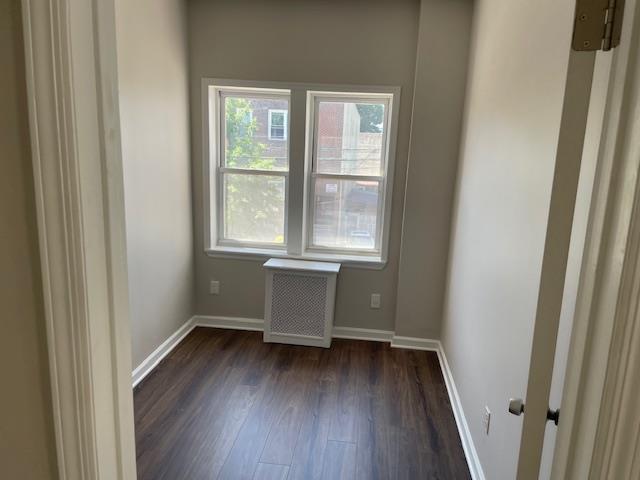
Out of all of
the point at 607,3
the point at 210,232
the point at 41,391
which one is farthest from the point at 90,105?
the point at 210,232

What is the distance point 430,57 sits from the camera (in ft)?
10.2

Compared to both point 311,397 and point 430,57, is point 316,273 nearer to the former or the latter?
point 311,397

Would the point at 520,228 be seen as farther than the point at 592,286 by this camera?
Yes

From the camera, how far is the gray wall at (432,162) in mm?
3053

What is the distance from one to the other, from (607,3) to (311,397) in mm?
2540

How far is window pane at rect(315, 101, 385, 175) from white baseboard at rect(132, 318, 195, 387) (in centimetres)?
173

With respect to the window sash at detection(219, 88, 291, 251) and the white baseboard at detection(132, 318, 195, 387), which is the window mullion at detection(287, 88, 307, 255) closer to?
the window sash at detection(219, 88, 291, 251)

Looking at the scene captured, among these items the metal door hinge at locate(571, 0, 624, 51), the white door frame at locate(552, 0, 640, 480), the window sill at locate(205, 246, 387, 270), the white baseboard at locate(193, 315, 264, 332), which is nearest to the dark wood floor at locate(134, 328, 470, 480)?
→ the white baseboard at locate(193, 315, 264, 332)

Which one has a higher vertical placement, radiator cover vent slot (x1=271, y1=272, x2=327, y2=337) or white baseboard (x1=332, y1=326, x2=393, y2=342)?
radiator cover vent slot (x1=271, y1=272, x2=327, y2=337)

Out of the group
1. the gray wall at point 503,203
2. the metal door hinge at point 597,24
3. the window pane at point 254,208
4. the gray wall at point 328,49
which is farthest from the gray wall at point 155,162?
the metal door hinge at point 597,24

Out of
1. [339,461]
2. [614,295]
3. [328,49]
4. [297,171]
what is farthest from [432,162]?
[614,295]

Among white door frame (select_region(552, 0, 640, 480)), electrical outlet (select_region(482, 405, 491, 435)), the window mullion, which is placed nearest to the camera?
white door frame (select_region(552, 0, 640, 480))

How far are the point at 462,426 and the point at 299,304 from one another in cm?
152

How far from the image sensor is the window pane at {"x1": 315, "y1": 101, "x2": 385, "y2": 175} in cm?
347
